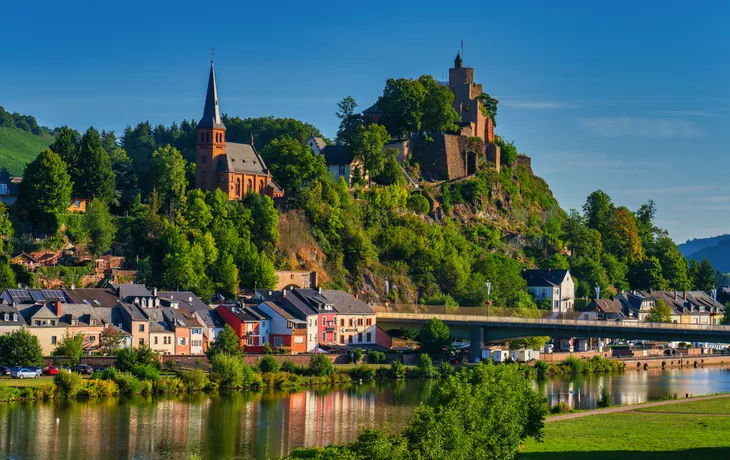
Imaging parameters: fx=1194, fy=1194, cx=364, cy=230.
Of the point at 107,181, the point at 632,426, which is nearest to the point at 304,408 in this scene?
the point at 632,426

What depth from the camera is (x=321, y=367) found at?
267 ft

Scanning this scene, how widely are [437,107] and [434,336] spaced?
44910 mm

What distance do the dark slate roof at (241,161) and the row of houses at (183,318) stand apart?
16707mm

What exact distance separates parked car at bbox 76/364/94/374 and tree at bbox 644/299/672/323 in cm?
6661

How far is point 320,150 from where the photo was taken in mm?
126062

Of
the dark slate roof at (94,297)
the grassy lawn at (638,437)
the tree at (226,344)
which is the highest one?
the dark slate roof at (94,297)

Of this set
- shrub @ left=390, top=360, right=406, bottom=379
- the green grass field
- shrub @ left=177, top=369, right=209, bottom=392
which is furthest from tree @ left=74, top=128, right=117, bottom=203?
the green grass field

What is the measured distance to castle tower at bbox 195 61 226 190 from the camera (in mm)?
107688

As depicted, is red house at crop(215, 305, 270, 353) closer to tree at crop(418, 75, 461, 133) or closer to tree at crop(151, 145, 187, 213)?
tree at crop(151, 145, 187, 213)

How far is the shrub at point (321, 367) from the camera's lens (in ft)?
266

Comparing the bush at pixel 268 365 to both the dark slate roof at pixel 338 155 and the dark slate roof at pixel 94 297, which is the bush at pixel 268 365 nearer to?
the dark slate roof at pixel 94 297

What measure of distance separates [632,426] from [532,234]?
78267 mm

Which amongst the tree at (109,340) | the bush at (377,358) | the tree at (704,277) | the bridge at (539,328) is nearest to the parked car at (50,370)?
the tree at (109,340)

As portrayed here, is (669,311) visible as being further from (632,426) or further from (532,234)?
(632,426)
